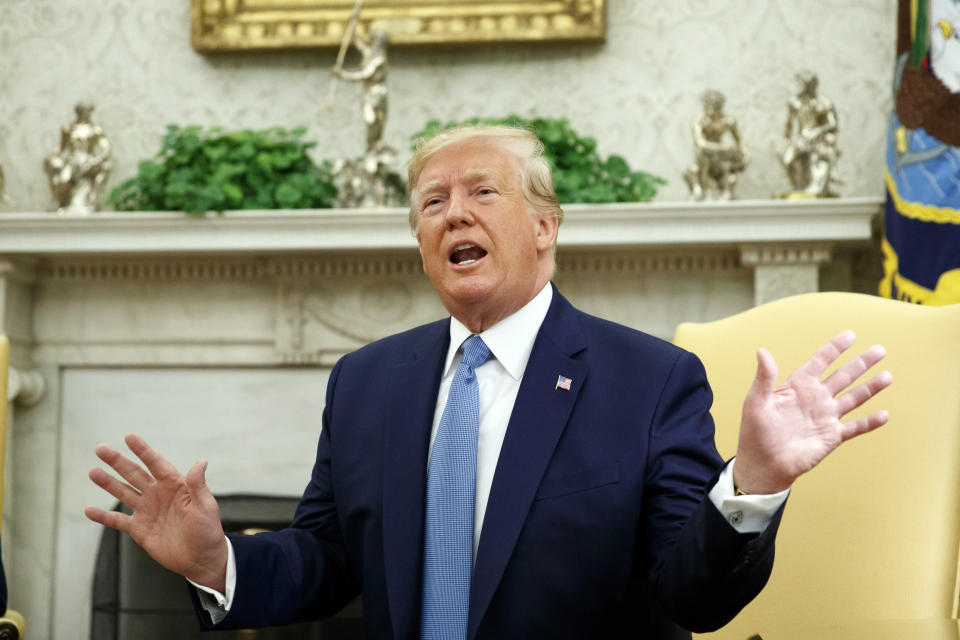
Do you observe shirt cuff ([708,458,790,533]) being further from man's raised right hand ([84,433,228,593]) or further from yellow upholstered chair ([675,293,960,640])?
man's raised right hand ([84,433,228,593])

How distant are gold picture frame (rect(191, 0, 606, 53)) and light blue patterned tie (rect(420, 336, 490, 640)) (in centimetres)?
210

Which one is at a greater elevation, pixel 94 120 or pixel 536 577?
pixel 94 120

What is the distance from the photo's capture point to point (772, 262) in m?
3.06

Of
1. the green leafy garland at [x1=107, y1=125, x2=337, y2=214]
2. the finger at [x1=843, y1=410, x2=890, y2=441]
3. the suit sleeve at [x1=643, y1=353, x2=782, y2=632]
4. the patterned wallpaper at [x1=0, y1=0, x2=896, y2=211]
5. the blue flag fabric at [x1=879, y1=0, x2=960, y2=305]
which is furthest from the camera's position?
the patterned wallpaper at [x1=0, y1=0, x2=896, y2=211]

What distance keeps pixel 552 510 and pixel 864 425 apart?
476 mm

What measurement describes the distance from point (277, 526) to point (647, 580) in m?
2.08

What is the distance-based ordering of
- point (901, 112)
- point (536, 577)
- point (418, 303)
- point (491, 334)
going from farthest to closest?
point (418, 303) < point (901, 112) < point (491, 334) < point (536, 577)

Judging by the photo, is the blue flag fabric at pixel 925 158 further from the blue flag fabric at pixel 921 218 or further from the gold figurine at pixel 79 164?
the gold figurine at pixel 79 164

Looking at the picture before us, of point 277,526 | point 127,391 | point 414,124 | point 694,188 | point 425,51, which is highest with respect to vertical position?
point 425,51

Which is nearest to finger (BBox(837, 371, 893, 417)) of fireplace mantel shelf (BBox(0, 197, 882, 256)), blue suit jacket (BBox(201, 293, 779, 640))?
blue suit jacket (BBox(201, 293, 779, 640))

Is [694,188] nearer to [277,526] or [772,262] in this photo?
[772,262]

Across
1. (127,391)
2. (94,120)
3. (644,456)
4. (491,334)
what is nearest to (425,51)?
(94,120)

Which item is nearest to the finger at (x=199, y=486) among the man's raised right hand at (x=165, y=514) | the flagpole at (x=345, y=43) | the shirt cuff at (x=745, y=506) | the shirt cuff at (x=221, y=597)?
the man's raised right hand at (x=165, y=514)

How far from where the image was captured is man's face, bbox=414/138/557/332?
5.07ft
